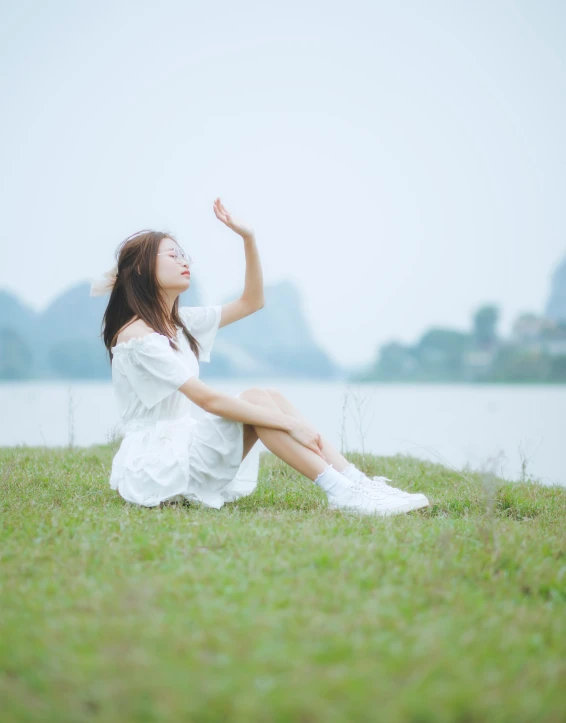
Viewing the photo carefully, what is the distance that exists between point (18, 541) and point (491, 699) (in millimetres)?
1818

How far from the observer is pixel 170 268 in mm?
3504

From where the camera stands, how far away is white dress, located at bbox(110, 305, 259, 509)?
3227 mm

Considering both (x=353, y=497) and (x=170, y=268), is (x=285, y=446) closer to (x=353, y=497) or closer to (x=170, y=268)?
(x=353, y=497)

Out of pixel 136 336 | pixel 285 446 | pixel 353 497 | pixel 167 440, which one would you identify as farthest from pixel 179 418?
pixel 353 497

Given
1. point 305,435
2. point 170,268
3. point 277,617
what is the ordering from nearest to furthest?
point 277,617 → point 305,435 → point 170,268

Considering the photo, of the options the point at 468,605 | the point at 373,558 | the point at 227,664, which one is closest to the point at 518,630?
the point at 468,605

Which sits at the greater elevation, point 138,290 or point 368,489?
point 138,290

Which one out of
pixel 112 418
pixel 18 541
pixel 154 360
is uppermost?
pixel 154 360

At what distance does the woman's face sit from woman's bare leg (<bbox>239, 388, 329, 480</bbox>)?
690 millimetres

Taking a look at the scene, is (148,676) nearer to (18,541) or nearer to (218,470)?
(18,541)

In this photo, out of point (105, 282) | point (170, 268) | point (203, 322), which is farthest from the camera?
point (203, 322)

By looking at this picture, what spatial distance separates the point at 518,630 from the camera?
1878 millimetres

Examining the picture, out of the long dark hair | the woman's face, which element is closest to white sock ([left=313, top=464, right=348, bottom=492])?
the long dark hair

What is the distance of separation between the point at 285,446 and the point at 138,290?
41.9 inches
